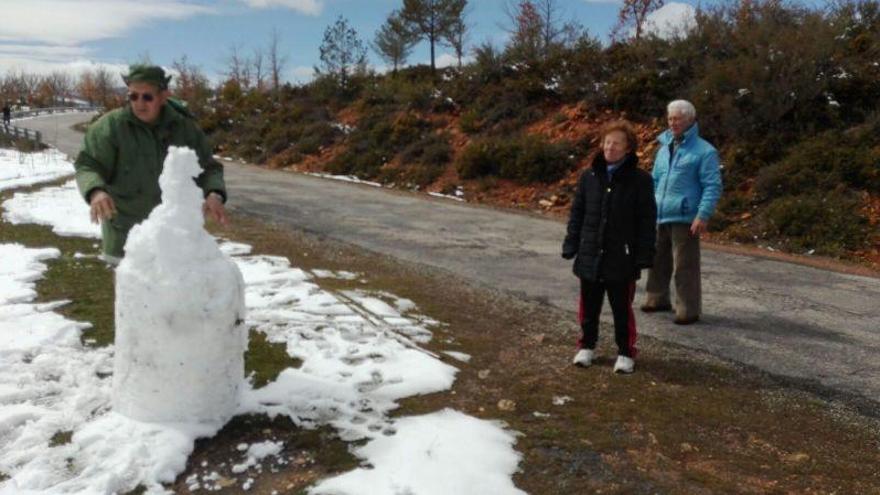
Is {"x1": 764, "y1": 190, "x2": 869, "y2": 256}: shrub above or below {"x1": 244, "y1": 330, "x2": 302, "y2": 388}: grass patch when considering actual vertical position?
above

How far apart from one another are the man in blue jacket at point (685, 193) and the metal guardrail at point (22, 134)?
110 feet

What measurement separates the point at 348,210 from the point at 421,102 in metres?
11.2

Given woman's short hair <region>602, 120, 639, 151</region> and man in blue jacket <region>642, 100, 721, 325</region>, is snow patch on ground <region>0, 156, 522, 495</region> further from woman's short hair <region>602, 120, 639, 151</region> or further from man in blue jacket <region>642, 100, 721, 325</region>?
man in blue jacket <region>642, 100, 721, 325</region>

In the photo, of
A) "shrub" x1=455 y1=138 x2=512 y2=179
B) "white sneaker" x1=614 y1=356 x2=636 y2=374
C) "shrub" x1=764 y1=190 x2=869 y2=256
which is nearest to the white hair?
"white sneaker" x1=614 y1=356 x2=636 y2=374

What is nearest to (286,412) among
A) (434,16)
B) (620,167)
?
(620,167)

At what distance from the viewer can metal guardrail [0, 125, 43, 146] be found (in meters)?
31.9

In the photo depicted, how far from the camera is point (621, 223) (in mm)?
4270

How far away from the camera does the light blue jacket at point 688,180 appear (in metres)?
5.23

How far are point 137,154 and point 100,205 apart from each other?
43cm

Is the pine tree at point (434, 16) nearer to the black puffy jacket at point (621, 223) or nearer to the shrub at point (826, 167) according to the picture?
the shrub at point (826, 167)

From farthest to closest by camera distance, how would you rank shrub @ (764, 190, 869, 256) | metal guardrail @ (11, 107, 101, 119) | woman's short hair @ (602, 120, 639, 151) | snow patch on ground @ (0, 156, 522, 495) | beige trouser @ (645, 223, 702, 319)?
metal guardrail @ (11, 107, 101, 119) < shrub @ (764, 190, 869, 256) < beige trouser @ (645, 223, 702, 319) < woman's short hair @ (602, 120, 639, 151) < snow patch on ground @ (0, 156, 522, 495)

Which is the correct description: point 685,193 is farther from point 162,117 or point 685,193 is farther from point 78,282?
point 78,282

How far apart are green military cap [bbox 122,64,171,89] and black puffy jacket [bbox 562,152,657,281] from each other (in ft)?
8.71

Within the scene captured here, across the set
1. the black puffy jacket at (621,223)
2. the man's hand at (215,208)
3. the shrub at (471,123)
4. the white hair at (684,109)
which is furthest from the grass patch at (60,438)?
the shrub at (471,123)
